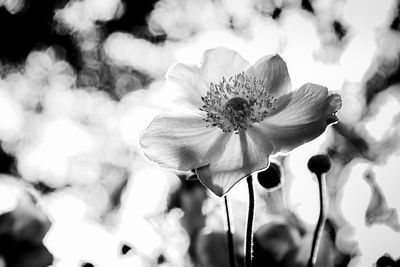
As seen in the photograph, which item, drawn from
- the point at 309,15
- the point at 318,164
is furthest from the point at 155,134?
the point at 309,15

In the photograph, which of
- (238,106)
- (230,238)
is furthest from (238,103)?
(230,238)

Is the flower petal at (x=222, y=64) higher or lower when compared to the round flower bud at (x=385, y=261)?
higher

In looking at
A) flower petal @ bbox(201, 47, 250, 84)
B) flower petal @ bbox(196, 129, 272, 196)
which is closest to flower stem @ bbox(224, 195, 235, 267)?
flower petal @ bbox(196, 129, 272, 196)

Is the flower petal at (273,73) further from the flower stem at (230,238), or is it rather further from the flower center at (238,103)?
the flower stem at (230,238)

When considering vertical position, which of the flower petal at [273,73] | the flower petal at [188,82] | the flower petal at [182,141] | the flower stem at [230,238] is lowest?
the flower stem at [230,238]

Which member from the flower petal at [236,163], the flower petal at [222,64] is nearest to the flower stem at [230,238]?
the flower petal at [236,163]

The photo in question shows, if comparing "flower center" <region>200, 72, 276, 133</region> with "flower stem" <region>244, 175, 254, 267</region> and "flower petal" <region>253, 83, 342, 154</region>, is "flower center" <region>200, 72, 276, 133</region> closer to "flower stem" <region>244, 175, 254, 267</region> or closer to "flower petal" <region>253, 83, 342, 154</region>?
"flower petal" <region>253, 83, 342, 154</region>

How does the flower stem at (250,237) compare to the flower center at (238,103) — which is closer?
the flower stem at (250,237)
